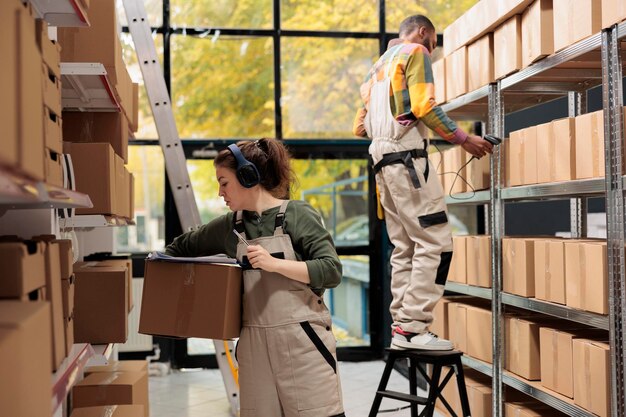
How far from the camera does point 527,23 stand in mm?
3420

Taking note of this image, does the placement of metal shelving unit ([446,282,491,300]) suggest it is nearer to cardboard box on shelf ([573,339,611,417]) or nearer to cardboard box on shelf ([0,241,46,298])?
cardboard box on shelf ([573,339,611,417])

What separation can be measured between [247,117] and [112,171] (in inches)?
143

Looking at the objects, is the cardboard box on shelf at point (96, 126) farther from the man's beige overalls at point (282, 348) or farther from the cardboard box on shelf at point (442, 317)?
the cardboard box on shelf at point (442, 317)

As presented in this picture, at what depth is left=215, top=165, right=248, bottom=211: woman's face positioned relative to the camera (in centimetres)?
255

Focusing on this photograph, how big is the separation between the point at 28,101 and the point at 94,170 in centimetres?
146

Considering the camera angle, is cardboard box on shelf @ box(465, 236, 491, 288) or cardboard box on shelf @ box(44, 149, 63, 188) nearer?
Result: cardboard box on shelf @ box(44, 149, 63, 188)

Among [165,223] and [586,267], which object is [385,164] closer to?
[586,267]

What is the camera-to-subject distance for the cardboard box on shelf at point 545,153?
3271mm

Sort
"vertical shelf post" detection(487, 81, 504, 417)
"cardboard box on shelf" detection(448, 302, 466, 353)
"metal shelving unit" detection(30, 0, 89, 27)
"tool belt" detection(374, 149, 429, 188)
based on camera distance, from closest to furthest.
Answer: "metal shelving unit" detection(30, 0, 89, 27) < "tool belt" detection(374, 149, 429, 188) < "vertical shelf post" detection(487, 81, 504, 417) < "cardboard box on shelf" detection(448, 302, 466, 353)

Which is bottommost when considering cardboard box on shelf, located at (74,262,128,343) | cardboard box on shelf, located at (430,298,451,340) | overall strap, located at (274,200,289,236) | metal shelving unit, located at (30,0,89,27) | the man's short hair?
cardboard box on shelf, located at (430,298,451,340)

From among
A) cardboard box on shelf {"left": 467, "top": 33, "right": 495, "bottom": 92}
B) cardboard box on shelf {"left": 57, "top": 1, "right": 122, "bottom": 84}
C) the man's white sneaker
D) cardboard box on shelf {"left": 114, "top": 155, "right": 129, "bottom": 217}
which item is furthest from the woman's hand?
cardboard box on shelf {"left": 467, "top": 33, "right": 495, "bottom": 92}

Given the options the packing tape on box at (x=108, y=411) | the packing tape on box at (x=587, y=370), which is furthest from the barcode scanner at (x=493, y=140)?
the packing tape on box at (x=108, y=411)

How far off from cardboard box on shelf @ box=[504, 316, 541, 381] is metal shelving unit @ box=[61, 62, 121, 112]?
81.8 inches

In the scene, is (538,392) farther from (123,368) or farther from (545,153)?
(123,368)
